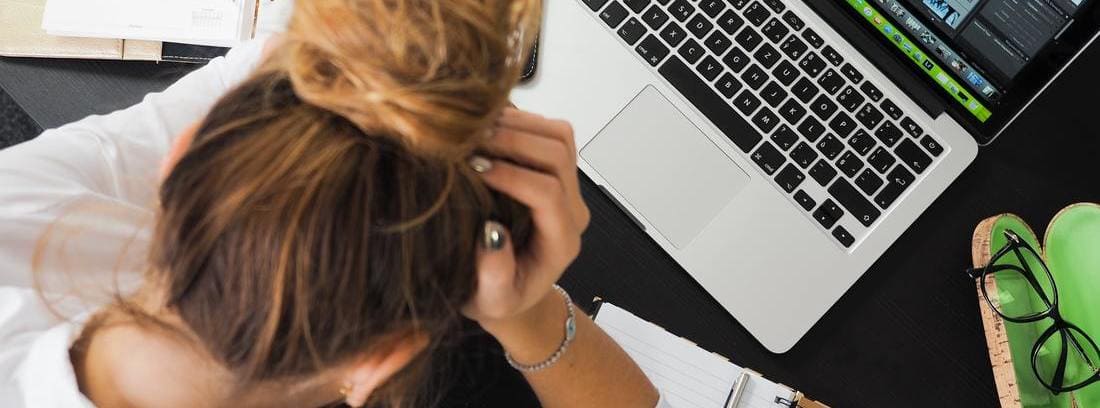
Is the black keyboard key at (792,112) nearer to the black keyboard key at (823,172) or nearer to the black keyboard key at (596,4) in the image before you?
the black keyboard key at (823,172)

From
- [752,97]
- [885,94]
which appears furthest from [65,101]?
[885,94]

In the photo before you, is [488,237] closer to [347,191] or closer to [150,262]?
[347,191]

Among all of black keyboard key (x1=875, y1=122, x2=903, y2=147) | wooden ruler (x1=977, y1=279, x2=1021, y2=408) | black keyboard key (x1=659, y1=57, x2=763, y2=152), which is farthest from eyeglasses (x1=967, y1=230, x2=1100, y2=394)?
black keyboard key (x1=659, y1=57, x2=763, y2=152)

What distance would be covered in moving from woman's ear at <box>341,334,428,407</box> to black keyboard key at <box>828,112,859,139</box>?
443 millimetres

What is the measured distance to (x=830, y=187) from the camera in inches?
27.3

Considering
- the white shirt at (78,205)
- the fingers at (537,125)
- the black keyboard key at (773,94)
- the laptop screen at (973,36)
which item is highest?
the laptop screen at (973,36)

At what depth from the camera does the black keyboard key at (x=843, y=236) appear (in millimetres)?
686

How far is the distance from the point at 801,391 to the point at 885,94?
0.88 ft

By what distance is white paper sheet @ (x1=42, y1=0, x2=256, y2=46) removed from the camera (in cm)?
67

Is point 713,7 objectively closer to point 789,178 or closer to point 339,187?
point 789,178

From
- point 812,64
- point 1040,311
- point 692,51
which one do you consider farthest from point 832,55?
point 1040,311

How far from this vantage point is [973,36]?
0.63 m

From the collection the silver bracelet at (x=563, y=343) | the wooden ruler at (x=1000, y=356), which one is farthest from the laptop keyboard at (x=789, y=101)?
the silver bracelet at (x=563, y=343)

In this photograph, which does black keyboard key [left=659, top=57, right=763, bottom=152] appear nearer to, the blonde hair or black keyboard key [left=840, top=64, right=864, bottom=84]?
black keyboard key [left=840, top=64, right=864, bottom=84]
